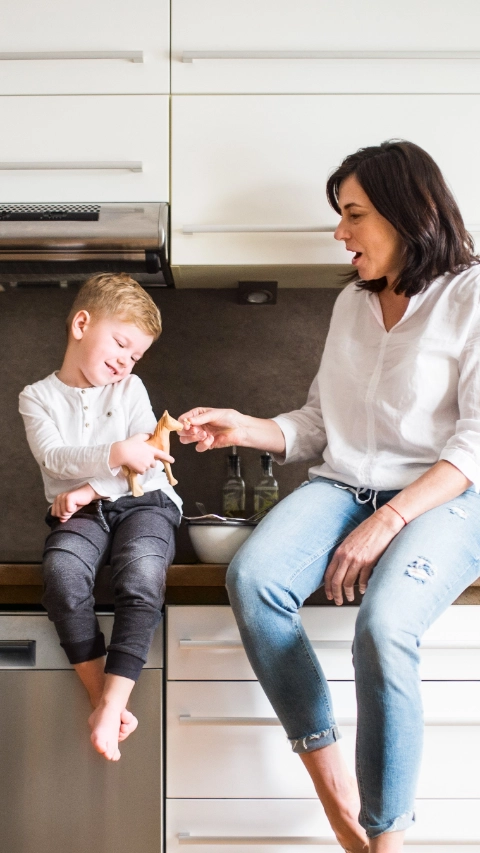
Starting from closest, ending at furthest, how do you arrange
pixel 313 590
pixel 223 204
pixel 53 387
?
pixel 313 590
pixel 53 387
pixel 223 204

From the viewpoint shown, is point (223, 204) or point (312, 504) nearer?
point (312, 504)

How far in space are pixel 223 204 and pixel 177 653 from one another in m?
0.97

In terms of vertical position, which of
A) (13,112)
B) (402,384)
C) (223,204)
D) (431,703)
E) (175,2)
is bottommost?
(431,703)

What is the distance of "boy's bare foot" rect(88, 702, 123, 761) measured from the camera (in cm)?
125

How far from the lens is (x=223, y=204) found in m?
1.74

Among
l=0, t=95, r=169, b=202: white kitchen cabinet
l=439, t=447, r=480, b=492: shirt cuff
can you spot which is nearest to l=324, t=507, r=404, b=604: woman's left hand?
l=439, t=447, r=480, b=492: shirt cuff

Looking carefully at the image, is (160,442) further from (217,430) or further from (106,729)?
(106,729)

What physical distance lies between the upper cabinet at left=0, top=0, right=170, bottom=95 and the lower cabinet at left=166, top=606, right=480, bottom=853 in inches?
48.8

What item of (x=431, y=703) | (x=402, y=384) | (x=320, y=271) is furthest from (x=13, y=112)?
(x=431, y=703)

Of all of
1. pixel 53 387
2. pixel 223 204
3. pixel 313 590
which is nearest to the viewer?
pixel 313 590

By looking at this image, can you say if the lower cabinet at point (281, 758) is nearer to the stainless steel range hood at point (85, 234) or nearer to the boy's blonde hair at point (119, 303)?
the boy's blonde hair at point (119, 303)

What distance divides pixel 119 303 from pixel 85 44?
62 centimetres

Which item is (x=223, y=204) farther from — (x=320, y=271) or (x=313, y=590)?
(x=313, y=590)

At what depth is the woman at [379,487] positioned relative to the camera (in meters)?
1.12
